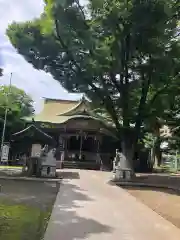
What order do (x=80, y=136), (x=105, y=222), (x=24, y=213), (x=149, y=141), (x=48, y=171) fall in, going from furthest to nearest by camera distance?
(x=149, y=141)
(x=80, y=136)
(x=48, y=171)
(x=24, y=213)
(x=105, y=222)

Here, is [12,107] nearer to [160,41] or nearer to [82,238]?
[160,41]

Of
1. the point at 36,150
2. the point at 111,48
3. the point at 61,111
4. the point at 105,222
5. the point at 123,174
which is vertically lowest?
the point at 105,222

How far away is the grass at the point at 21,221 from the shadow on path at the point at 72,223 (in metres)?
0.25

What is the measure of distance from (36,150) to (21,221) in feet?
41.8

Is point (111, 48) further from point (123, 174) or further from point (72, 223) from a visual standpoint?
point (72, 223)

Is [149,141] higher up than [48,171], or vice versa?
[149,141]

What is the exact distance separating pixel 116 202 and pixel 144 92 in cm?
1113

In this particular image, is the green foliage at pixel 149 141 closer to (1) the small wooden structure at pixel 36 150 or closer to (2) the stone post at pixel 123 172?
(2) the stone post at pixel 123 172

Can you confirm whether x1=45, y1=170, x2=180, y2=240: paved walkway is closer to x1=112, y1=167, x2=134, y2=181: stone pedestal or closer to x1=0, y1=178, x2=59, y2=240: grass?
x1=0, y1=178, x2=59, y2=240: grass

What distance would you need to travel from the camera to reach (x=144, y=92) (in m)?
21.0

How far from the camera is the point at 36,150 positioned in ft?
66.0

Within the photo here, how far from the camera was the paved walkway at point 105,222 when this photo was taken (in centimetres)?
652

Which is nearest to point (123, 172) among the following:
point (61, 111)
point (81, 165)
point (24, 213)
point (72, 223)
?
point (81, 165)

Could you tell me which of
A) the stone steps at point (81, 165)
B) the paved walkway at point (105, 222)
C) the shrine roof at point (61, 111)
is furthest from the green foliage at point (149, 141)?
the paved walkway at point (105, 222)
